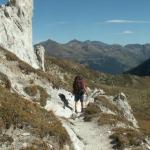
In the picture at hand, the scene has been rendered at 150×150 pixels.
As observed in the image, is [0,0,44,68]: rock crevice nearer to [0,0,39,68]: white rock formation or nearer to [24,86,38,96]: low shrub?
[0,0,39,68]: white rock formation

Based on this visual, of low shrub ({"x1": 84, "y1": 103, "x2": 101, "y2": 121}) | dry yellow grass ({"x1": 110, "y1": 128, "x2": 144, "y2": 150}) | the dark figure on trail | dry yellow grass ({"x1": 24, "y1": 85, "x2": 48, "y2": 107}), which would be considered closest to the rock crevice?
the dark figure on trail

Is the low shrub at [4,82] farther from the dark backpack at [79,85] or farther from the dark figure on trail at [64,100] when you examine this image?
the dark figure on trail at [64,100]

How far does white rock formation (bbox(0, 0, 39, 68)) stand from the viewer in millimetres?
63844

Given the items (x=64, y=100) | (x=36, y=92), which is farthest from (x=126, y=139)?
(x=64, y=100)

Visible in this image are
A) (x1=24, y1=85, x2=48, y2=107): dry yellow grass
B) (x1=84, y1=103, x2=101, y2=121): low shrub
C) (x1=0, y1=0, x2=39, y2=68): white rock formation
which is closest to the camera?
(x1=84, y1=103, x2=101, y2=121): low shrub

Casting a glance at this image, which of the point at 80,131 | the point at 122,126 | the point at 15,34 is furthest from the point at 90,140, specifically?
the point at 15,34

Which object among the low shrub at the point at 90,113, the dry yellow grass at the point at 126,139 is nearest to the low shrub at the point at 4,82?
the low shrub at the point at 90,113

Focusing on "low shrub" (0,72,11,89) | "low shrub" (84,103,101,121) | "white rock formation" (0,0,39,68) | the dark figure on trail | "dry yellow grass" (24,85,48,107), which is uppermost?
"white rock formation" (0,0,39,68)

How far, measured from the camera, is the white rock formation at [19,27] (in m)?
63.8

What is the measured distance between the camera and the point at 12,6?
69250 mm

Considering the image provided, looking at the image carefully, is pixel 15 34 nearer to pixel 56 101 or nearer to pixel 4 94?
pixel 56 101

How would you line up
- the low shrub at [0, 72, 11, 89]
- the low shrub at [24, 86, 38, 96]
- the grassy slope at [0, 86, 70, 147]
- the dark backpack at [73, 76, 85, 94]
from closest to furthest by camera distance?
the grassy slope at [0, 86, 70, 147]
the low shrub at [0, 72, 11, 89]
the low shrub at [24, 86, 38, 96]
the dark backpack at [73, 76, 85, 94]

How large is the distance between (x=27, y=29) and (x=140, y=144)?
45.6 metres

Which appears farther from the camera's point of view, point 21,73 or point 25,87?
point 21,73
